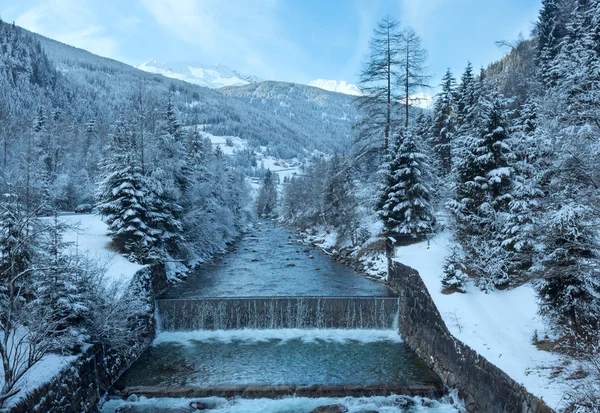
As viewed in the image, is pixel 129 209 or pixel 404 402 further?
pixel 129 209

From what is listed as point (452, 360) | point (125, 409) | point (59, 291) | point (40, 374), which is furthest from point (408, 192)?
point (40, 374)

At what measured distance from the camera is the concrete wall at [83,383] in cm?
893

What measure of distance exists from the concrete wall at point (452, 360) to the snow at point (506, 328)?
0.80ft

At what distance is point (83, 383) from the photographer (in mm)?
10984

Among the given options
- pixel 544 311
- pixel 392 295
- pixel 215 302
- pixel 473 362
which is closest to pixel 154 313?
pixel 215 302

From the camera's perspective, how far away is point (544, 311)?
34.5 ft

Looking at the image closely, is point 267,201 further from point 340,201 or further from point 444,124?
point 444,124

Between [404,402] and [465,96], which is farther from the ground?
[465,96]

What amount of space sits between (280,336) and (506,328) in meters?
9.38

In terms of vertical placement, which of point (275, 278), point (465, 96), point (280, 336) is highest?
point (465, 96)

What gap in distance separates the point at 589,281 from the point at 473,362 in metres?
3.95

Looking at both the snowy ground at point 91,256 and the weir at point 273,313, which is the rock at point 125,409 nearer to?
the snowy ground at point 91,256

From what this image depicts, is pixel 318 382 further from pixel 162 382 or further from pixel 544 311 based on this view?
pixel 544 311

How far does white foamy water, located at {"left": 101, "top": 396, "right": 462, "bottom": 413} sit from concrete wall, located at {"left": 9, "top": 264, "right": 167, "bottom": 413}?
2.74 ft
